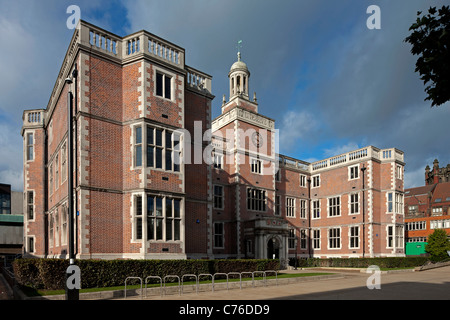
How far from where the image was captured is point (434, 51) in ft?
27.2

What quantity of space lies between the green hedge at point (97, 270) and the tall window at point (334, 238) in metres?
26.7

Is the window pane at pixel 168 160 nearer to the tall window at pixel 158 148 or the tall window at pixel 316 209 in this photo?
the tall window at pixel 158 148

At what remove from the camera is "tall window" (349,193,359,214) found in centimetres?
4016

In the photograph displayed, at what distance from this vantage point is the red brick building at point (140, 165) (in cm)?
1859

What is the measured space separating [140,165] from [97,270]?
585 cm

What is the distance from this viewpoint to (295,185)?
44.1 m

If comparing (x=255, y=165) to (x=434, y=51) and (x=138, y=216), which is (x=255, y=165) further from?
(x=434, y=51)

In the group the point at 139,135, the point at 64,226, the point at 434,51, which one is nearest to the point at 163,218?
the point at 139,135

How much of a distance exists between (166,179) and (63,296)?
8187 millimetres

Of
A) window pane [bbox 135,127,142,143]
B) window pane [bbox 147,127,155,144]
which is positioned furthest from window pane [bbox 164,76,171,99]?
window pane [bbox 135,127,142,143]

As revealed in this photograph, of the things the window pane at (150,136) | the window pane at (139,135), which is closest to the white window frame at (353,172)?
the window pane at (150,136)

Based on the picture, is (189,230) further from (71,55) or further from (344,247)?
(344,247)

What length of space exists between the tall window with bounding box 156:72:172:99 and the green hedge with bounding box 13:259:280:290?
372 inches
